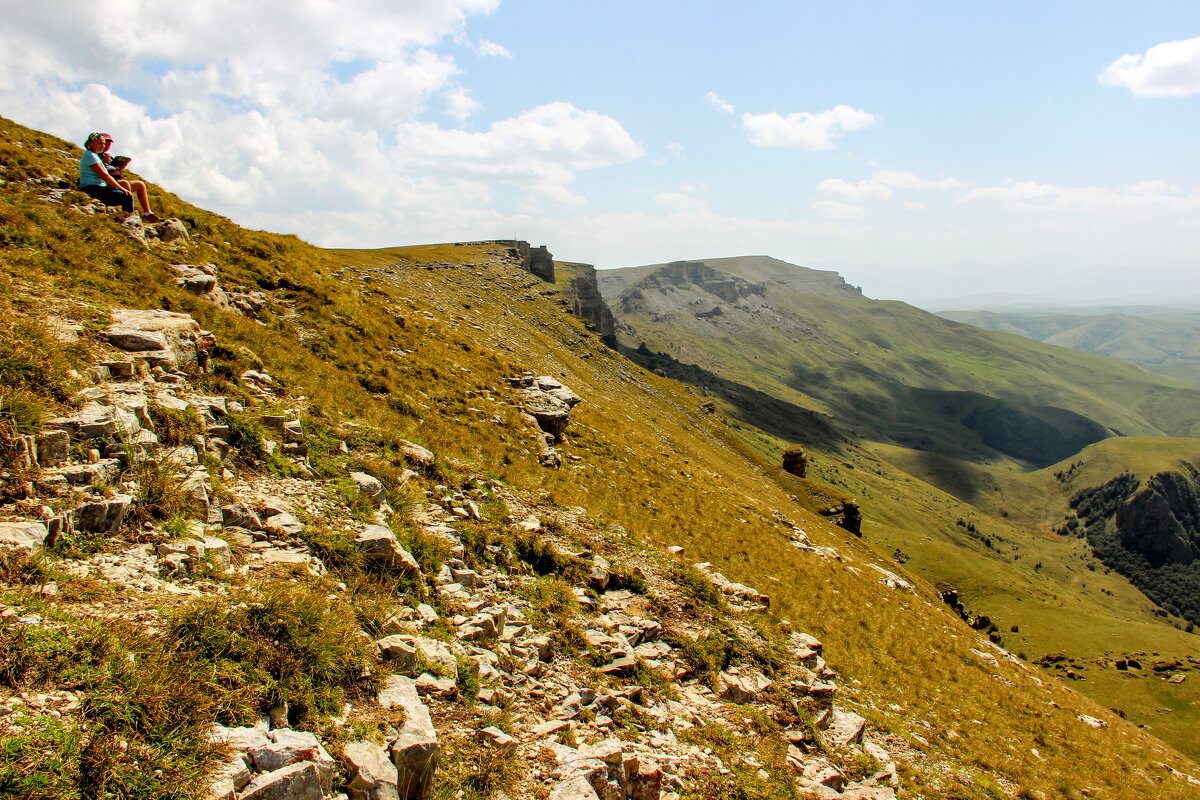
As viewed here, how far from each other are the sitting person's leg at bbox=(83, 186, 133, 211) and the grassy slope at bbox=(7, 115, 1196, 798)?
1692mm

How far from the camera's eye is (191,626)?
7074mm

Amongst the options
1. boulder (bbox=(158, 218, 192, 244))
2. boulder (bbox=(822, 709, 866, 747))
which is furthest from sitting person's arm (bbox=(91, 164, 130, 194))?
boulder (bbox=(822, 709, 866, 747))

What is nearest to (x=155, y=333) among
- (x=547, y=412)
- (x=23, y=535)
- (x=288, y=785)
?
A: (x=23, y=535)

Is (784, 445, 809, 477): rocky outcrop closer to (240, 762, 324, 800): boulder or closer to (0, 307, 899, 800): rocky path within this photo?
(0, 307, 899, 800): rocky path

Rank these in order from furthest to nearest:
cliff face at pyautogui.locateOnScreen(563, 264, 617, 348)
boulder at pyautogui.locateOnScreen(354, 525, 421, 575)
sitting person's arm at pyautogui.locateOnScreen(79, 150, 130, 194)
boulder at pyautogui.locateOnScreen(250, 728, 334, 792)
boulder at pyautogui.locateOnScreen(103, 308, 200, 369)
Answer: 1. cliff face at pyautogui.locateOnScreen(563, 264, 617, 348)
2. sitting person's arm at pyautogui.locateOnScreen(79, 150, 130, 194)
3. boulder at pyautogui.locateOnScreen(103, 308, 200, 369)
4. boulder at pyautogui.locateOnScreen(354, 525, 421, 575)
5. boulder at pyautogui.locateOnScreen(250, 728, 334, 792)

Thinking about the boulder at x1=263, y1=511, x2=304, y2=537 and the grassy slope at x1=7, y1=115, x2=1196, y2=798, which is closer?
the boulder at x1=263, y1=511, x2=304, y2=537

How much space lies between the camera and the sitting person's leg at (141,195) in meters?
21.4

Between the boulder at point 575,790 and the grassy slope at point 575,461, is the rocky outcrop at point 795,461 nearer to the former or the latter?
the grassy slope at point 575,461

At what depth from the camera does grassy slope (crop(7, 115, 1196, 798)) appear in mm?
15961

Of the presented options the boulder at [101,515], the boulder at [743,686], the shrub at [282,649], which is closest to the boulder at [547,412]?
the boulder at [743,686]

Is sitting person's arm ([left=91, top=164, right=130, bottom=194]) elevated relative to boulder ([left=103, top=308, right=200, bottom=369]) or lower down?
elevated

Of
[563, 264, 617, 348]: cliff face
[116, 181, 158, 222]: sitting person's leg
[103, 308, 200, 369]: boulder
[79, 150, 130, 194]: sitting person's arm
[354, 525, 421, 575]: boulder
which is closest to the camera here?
[354, 525, 421, 575]: boulder

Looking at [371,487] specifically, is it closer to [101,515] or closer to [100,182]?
[101,515]

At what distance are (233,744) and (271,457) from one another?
693 centimetres
